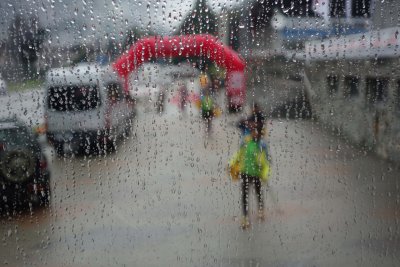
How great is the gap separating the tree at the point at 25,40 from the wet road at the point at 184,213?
54cm

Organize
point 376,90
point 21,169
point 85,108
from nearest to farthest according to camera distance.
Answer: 1. point 85,108
2. point 21,169
3. point 376,90

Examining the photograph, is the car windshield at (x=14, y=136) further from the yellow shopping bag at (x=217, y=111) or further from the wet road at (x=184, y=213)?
the yellow shopping bag at (x=217, y=111)

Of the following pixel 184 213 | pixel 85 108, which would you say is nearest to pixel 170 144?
pixel 184 213

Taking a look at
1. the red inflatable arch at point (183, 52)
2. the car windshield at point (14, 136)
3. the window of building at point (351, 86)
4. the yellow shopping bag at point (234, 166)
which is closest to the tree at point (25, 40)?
the car windshield at point (14, 136)

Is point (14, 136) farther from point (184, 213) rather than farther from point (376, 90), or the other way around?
point (376, 90)

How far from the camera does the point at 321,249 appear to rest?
3.50 meters

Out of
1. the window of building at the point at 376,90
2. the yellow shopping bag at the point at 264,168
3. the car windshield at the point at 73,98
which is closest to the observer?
the car windshield at the point at 73,98

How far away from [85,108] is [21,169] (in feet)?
1.70

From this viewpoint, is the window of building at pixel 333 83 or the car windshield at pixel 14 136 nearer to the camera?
the car windshield at pixel 14 136

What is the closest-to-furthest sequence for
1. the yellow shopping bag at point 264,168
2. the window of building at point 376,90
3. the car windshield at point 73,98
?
the car windshield at point 73,98 → the yellow shopping bag at point 264,168 → the window of building at point 376,90

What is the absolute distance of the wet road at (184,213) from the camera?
341cm

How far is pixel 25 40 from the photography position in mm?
3430

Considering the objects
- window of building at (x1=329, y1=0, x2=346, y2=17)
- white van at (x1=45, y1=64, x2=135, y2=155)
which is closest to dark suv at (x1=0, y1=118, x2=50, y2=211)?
white van at (x1=45, y1=64, x2=135, y2=155)

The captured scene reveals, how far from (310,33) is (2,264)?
2168mm
